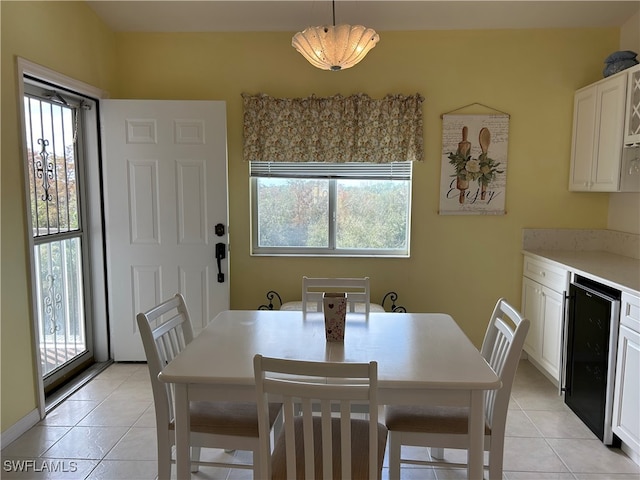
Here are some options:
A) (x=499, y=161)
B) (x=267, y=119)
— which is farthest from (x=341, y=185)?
(x=499, y=161)

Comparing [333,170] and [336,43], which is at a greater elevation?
[336,43]

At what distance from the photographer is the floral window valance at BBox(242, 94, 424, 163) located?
3.47 m

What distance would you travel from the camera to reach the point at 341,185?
12.1 ft

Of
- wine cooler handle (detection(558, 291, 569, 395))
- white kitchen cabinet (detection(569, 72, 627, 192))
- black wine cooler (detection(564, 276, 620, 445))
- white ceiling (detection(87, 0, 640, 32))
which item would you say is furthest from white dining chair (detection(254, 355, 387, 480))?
white ceiling (detection(87, 0, 640, 32))

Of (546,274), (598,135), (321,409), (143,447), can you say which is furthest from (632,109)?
(143,447)

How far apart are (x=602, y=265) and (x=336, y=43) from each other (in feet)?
7.05

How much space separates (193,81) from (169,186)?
34.5 inches

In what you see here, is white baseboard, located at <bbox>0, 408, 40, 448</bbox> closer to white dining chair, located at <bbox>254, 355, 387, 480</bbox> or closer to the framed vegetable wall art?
white dining chair, located at <bbox>254, 355, 387, 480</bbox>

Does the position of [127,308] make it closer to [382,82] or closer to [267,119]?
[267,119]

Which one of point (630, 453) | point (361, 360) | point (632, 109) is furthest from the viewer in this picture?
point (632, 109)

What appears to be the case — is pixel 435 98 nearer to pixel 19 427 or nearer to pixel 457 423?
pixel 457 423

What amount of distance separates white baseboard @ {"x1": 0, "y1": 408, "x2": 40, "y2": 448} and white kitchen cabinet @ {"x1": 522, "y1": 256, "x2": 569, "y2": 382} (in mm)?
3212

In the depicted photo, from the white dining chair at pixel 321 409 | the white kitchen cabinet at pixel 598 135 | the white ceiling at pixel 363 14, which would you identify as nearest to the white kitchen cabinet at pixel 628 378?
the white kitchen cabinet at pixel 598 135

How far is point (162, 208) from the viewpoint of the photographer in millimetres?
3424
